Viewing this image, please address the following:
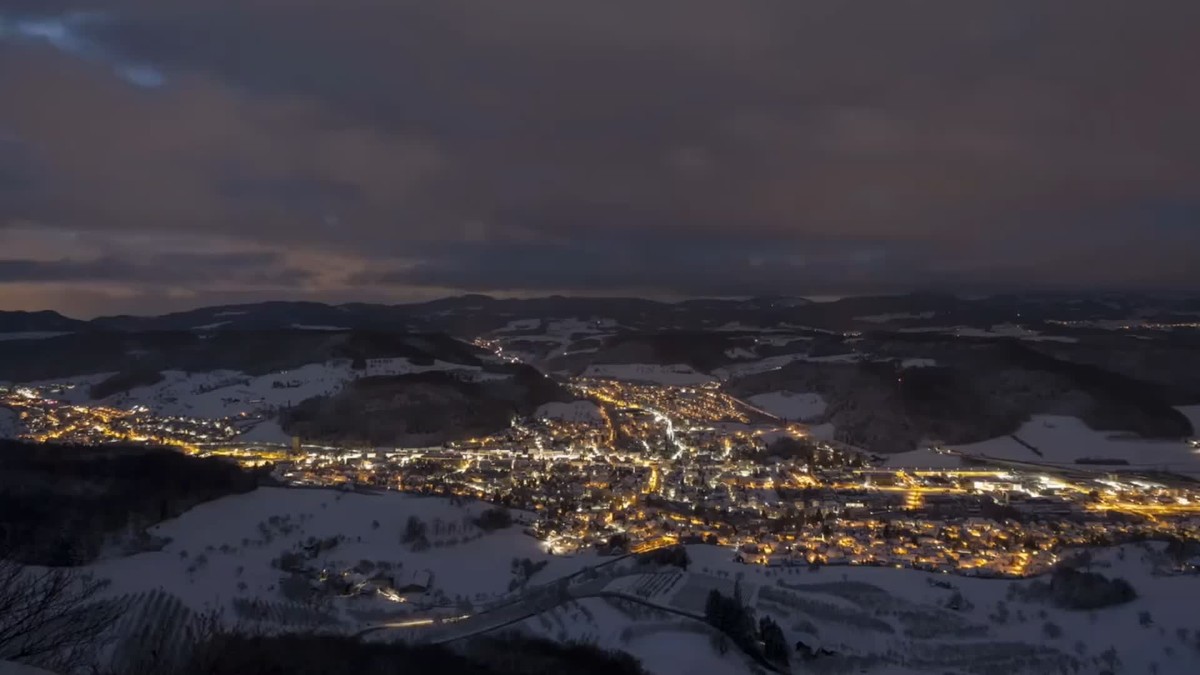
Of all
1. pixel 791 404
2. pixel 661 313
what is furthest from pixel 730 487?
pixel 661 313

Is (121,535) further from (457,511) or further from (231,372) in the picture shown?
(231,372)

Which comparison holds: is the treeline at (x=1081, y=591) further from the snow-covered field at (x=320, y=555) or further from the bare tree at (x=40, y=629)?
the bare tree at (x=40, y=629)

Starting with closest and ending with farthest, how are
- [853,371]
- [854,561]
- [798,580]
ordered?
[798,580], [854,561], [853,371]

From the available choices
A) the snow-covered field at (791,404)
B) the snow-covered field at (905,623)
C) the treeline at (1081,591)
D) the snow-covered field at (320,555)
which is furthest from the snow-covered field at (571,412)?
the treeline at (1081,591)

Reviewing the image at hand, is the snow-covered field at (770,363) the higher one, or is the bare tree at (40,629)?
the bare tree at (40,629)

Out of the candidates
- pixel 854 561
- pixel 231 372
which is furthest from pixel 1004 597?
pixel 231 372

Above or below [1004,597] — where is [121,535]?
above

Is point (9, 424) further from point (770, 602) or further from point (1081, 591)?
point (1081, 591)
